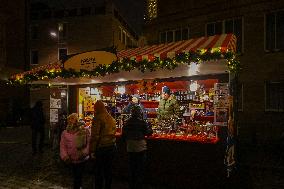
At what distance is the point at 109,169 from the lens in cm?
792

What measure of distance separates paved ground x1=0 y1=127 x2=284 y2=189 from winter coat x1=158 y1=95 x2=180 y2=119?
2.62 m

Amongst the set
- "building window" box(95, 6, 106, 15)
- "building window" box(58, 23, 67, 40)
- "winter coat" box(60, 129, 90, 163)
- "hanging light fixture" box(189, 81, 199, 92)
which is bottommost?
"winter coat" box(60, 129, 90, 163)

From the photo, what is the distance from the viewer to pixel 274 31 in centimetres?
1761

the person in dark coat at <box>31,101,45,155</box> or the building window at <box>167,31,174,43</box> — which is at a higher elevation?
the building window at <box>167,31,174,43</box>

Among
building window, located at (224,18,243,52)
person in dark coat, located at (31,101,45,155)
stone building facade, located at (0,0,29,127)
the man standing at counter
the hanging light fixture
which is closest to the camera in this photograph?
the man standing at counter

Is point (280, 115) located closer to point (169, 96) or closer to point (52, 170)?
point (169, 96)

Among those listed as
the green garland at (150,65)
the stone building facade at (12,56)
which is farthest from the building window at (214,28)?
the stone building facade at (12,56)

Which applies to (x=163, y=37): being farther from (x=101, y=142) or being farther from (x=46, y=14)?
(x=46, y=14)

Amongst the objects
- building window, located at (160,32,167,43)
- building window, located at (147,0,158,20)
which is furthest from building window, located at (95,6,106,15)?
building window, located at (160,32,167,43)

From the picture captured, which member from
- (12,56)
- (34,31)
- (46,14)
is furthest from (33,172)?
(46,14)

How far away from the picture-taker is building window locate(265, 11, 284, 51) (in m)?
17.4

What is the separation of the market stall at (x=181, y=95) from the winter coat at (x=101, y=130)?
2.31 m

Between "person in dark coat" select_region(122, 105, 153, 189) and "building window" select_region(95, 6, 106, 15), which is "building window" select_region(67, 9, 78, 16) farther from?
"person in dark coat" select_region(122, 105, 153, 189)

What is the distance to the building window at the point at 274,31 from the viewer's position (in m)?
17.4
